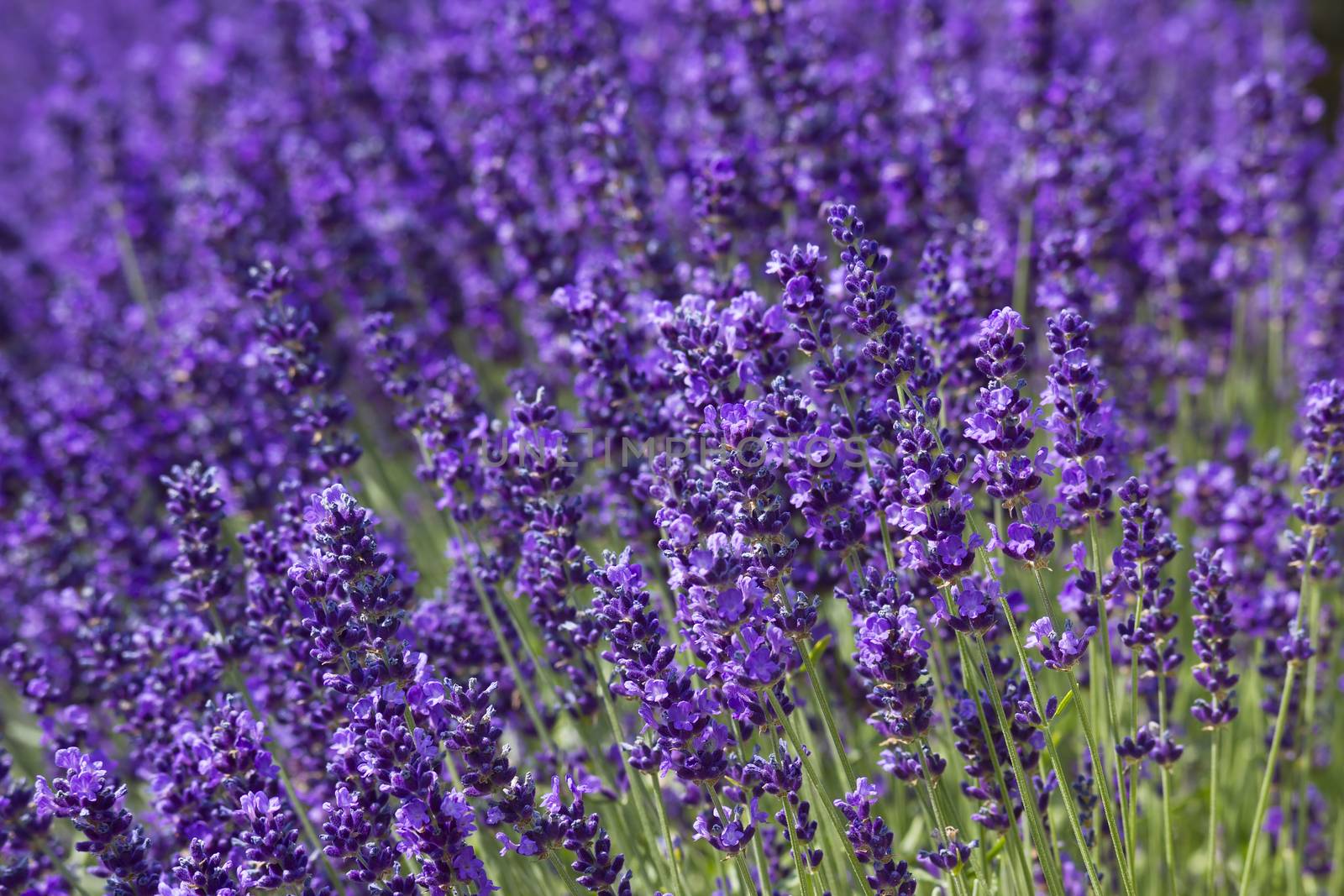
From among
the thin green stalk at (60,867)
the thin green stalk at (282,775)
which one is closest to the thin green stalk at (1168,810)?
the thin green stalk at (282,775)

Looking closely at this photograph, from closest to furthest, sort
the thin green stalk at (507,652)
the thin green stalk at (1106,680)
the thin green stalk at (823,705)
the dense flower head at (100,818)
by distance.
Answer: the thin green stalk at (823,705) < the thin green stalk at (1106,680) < the dense flower head at (100,818) < the thin green stalk at (507,652)

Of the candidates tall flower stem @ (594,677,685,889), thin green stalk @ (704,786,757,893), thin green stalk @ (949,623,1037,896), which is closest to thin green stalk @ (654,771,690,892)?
tall flower stem @ (594,677,685,889)

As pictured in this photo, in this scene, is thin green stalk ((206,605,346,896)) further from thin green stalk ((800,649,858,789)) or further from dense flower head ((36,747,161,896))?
thin green stalk ((800,649,858,789))

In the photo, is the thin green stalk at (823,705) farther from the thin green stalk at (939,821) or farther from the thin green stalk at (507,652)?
the thin green stalk at (507,652)

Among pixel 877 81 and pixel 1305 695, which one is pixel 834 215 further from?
pixel 877 81

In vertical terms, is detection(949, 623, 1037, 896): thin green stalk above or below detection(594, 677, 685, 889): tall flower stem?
below

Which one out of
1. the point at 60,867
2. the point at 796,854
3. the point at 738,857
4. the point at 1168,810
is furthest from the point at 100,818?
the point at 1168,810

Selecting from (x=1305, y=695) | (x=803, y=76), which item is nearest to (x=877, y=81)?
(x=803, y=76)

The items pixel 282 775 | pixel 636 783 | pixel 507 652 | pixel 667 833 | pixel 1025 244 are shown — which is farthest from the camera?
pixel 1025 244

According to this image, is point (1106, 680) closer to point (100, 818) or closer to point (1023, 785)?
point (1023, 785)
